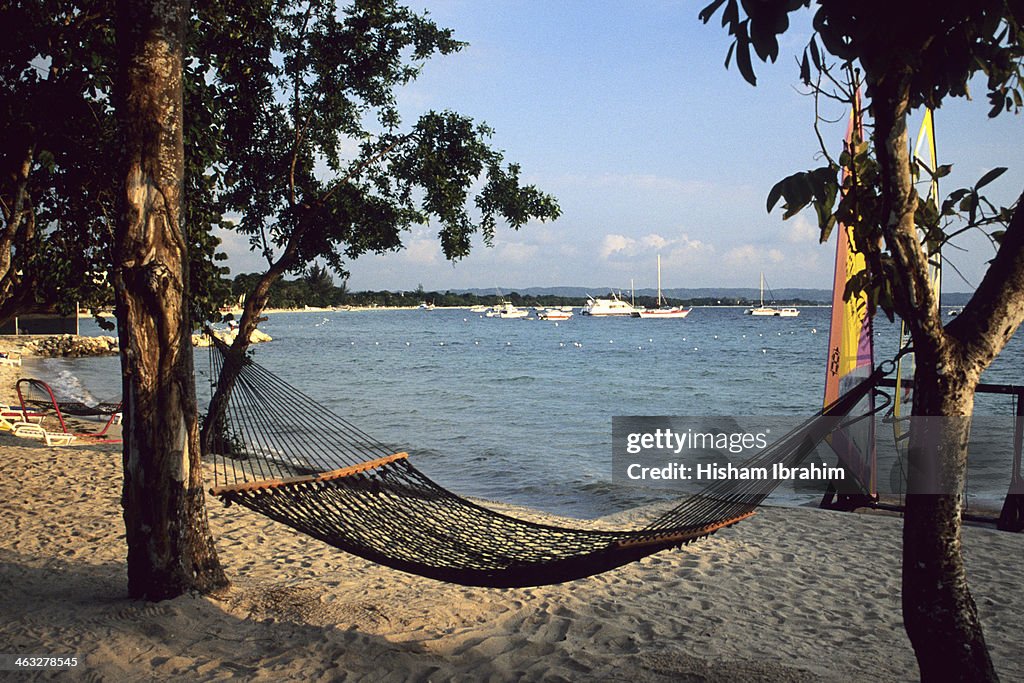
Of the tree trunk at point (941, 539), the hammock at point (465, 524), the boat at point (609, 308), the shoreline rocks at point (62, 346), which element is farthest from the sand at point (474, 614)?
the boat at point (609, 308)

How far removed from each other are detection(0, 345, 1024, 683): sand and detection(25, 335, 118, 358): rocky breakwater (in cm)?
2512

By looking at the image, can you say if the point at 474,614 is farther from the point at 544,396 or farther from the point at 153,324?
the point at 544,396

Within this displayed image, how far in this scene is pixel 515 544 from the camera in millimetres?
3277

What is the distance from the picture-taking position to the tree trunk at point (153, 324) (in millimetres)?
3188

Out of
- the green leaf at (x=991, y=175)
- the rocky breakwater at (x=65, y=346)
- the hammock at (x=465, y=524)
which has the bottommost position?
the rocky breakwater at (x=65, y=346)

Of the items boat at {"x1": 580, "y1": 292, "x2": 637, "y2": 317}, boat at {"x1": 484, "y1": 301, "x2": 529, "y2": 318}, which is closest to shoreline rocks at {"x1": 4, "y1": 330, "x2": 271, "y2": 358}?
boat at {"x1": 580, "y1": 292, "x2": 637, "y2": 317}

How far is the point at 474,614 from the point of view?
3.72 metres

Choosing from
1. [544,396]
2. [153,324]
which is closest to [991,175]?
[153,324]

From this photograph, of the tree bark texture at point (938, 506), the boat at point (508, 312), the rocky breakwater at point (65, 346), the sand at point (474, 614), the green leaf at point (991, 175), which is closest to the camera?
the green leaf at point (991, 175)

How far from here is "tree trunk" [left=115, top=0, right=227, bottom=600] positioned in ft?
10.5

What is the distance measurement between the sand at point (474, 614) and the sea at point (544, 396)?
2.72 meters

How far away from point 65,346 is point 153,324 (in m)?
28.2

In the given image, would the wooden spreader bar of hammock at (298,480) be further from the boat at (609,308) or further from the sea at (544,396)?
the boat at (609,308)

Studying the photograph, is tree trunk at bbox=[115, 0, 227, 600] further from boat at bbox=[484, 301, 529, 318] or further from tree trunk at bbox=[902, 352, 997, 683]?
boat at bbox=[484, 301, 529, 318]
